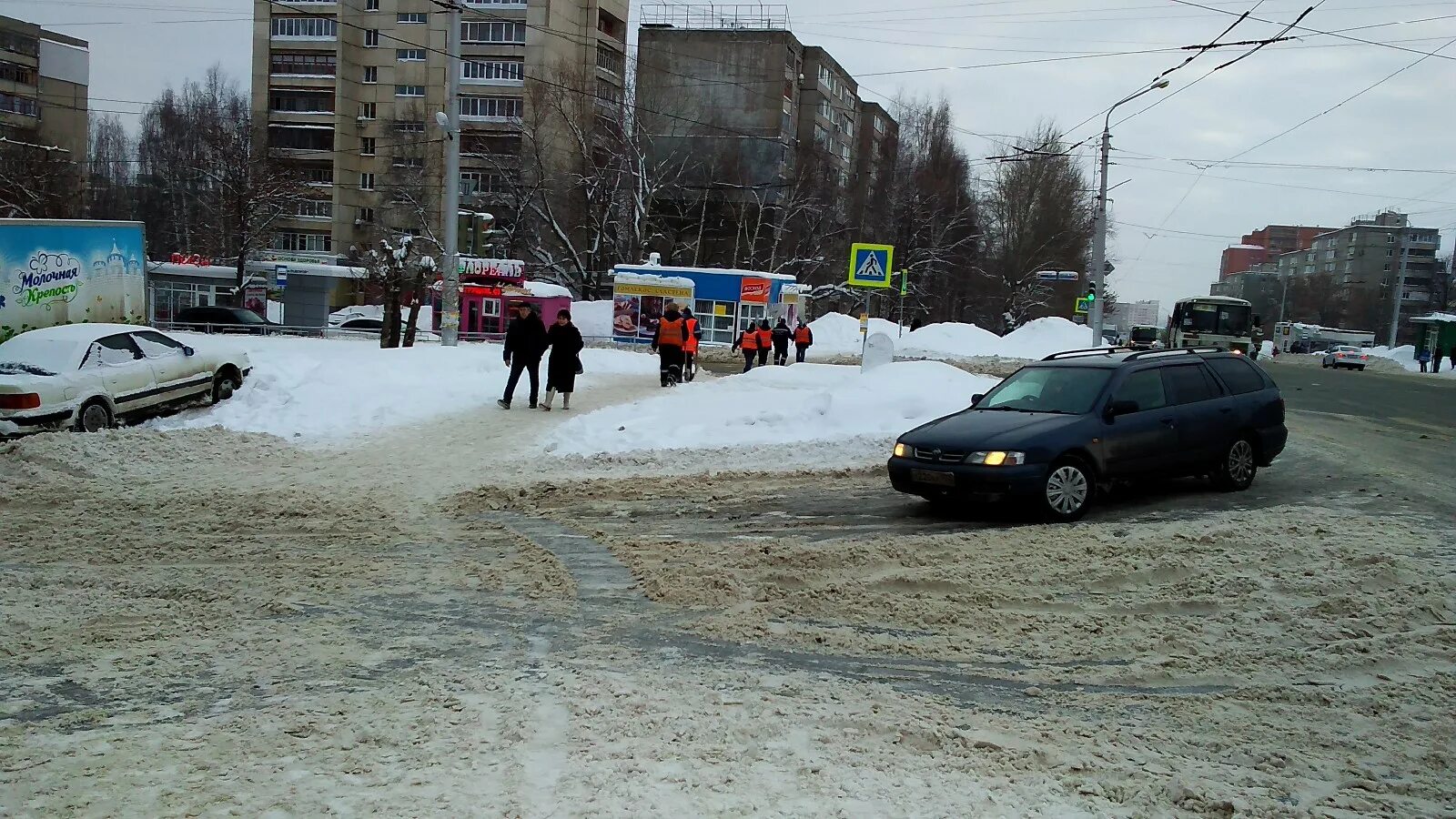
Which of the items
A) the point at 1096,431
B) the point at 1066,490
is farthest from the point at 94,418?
the point at 1096,431

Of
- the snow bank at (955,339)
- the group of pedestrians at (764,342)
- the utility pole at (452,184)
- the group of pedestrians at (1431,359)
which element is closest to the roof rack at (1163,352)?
the group of pedestrians at (764,342)

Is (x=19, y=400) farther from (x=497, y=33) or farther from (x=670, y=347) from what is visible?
(x=497, y=33)

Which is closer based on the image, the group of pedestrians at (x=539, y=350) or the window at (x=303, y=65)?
the group of pedestrians at (x=539, y=350)

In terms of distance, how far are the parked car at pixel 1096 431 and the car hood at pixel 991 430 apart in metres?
0.01

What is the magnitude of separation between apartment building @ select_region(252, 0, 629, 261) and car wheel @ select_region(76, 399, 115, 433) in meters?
49.8

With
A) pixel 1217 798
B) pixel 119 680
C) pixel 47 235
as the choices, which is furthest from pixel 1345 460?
pixel 47 235

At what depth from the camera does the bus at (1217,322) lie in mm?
43375

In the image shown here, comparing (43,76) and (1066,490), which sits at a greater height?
(43,76)

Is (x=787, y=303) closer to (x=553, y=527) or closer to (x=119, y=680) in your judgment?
(x=553, y=527)

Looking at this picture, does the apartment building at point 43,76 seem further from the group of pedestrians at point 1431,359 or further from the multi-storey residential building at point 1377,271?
the multi-storey residential building at point 1377,271

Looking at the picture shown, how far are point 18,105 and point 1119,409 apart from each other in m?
92.7

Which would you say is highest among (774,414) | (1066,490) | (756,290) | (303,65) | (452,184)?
(303,65)

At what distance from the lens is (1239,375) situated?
11.5 meters

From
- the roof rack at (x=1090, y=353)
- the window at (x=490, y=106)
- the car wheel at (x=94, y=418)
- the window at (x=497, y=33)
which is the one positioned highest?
the window at (x=497, y=33)
